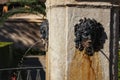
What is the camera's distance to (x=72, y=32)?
14.8ft

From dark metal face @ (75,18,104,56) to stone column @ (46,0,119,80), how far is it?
0.13 ft

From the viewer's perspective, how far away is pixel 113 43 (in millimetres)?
4613

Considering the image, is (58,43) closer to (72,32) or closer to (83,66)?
(72,32)

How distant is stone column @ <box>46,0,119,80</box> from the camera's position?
451 cm

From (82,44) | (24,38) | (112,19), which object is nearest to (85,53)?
(82,44)

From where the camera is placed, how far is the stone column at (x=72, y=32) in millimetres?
4512

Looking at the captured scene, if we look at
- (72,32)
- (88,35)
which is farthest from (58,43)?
(88,35)

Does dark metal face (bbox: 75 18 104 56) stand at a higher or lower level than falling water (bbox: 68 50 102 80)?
higher

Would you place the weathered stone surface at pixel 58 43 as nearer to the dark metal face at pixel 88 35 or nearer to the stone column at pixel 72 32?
the stone column at pixel 72 32

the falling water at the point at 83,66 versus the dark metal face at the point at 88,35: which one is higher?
the dark metal face at the point at 88,35

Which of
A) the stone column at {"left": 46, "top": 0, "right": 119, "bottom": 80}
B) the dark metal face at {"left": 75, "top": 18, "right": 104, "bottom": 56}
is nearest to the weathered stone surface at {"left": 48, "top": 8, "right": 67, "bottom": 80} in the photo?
the stone column at {"left": 46, "top": 0, "right": 119, "bottom": 80}

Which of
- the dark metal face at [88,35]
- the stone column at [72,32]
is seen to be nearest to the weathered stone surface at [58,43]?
the stone column at [72,32]

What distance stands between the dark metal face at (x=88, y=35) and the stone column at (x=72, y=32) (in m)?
0.04

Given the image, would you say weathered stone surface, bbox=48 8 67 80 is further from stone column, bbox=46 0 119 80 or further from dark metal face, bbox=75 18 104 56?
dark metal face, bbox=75 18 104 56
